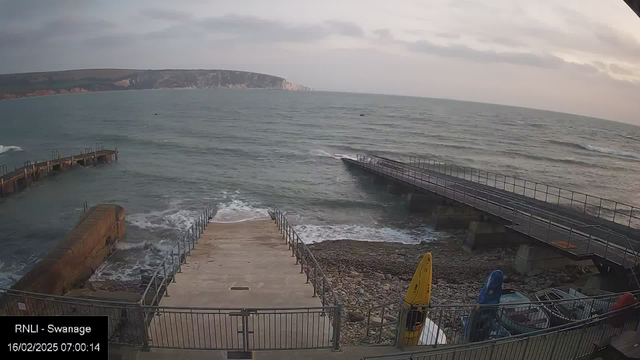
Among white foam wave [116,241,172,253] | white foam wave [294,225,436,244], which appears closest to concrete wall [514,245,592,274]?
white foam wave [294,225,436,244]

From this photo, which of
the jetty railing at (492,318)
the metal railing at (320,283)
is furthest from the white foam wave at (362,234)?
the jetty railing at (492,318)

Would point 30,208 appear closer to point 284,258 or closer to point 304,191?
point 304,191

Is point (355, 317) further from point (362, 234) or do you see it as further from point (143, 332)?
point (362, 234)

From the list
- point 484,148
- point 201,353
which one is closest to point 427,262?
point 201,353

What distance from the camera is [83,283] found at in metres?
16.7

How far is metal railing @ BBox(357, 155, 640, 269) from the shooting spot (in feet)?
50.2

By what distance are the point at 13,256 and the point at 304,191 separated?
2103 centimetres

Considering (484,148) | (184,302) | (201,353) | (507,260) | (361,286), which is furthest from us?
(484,148)

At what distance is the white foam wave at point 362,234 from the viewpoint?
23.8 meters

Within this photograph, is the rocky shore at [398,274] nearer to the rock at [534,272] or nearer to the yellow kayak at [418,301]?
the rock at [534,272]

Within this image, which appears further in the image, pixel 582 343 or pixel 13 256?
pixel 13 256

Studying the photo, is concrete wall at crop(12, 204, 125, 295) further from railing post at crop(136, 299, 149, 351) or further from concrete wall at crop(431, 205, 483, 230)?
concrete wall at crop(431, 205, 483, 230)

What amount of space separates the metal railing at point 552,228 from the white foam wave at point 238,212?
11658 millimetres

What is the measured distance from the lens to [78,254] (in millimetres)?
16578
